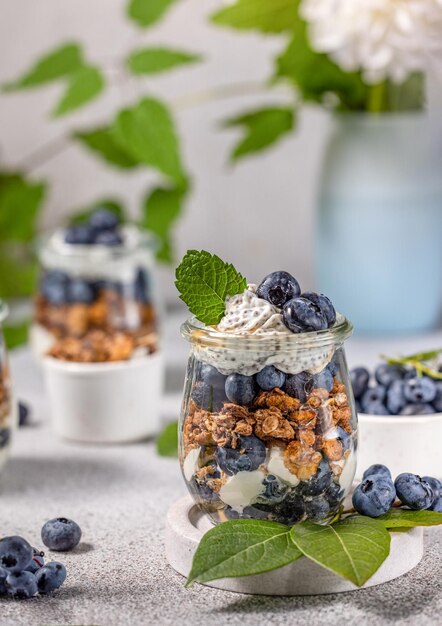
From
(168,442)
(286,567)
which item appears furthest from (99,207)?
(286,567)

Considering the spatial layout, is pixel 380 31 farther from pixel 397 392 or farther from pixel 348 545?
pixel 348 545

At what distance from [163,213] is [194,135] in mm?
301

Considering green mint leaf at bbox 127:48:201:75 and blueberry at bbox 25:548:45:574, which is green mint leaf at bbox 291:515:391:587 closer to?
blueberry at bbox 25:548:45:574

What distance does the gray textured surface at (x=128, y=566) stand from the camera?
830 mm

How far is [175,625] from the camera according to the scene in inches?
32.2

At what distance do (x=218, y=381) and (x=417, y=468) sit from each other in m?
0.26

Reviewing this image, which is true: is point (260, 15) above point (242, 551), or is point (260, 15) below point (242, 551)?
above

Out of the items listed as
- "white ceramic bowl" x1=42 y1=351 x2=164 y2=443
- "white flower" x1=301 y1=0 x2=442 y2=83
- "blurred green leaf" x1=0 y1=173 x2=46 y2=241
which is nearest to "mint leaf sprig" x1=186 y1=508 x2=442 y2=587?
"white ceramic bowl" x1=42 y1=351 x2=164 y2=443

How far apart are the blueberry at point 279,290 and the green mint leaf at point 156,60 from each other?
28.2 inches

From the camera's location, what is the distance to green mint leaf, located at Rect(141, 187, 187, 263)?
5.62 ft

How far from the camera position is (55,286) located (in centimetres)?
140

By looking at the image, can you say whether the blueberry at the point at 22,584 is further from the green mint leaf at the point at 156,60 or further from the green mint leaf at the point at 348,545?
the green mint leaf at the point at 156,60

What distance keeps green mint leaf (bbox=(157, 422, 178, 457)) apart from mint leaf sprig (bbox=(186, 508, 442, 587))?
326 mm

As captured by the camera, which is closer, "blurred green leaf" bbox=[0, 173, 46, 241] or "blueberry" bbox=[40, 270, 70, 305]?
"blueberry" bbox=[40, 270, 70, 305]
